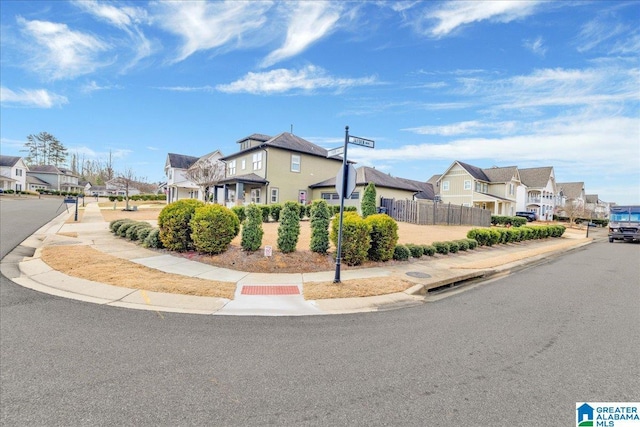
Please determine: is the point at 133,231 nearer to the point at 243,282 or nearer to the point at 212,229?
the point at 212,229

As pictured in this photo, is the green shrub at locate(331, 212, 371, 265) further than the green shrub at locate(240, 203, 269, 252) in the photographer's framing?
No

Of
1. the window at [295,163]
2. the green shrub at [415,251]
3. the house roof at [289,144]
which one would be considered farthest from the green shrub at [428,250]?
the window at [295,163]

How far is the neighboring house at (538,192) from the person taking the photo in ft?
150

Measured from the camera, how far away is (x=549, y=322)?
5.08 m

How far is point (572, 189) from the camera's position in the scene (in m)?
59.5

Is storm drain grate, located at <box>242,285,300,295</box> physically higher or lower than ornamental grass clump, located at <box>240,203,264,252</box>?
lower

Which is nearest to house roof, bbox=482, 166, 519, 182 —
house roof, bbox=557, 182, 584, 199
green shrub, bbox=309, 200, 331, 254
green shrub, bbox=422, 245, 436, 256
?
house roof, bbox=557, 182, 584, 199

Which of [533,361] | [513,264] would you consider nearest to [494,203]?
[513,264]

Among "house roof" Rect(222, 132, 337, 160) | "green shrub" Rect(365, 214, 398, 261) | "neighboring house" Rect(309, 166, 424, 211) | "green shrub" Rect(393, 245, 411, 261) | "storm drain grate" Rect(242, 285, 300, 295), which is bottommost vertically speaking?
"storm drain grate" Rect(242, 285, 300, 295)

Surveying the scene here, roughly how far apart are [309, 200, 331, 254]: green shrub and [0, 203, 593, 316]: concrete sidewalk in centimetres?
118

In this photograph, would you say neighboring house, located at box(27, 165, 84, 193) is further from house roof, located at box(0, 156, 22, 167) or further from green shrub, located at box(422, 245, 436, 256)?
green shrub, located at box(422, 245, 436, 256)

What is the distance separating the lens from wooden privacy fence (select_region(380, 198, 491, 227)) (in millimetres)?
23625

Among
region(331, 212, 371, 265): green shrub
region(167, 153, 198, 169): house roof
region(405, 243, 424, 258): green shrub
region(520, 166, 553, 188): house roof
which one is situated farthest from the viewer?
region(520, 166, 553, 188): house roof

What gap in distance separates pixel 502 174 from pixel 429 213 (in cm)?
2659
